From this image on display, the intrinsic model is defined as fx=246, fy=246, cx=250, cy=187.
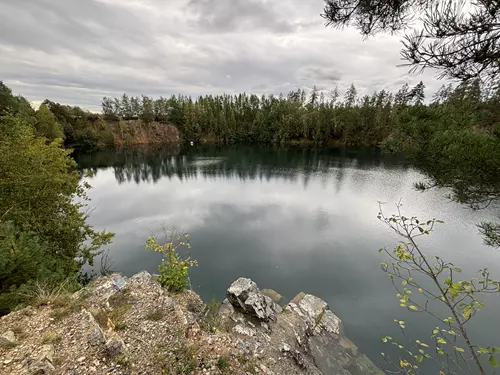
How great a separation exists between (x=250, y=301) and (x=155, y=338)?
407 centimetres

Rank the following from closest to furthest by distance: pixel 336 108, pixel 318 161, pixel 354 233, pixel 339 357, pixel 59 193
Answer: pixel 339 357 → pixel 59 193 → pixel 354 233 → pixel 318 161 → pixel 336 108

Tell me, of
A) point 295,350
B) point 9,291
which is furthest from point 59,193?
point 295,350

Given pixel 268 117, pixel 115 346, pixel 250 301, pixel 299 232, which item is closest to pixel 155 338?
pixel 115 346

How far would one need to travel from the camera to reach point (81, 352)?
13.5ft

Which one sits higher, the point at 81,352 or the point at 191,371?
the point at 81,352

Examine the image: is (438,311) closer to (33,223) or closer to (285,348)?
(285,348)

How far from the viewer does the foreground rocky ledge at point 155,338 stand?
4062 mm

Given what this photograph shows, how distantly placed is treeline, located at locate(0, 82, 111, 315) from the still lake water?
416 centimetres

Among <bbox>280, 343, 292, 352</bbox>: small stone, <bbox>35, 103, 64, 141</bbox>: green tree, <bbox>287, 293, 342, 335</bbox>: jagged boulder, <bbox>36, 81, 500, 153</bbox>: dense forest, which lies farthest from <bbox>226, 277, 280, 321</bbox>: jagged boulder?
<bbox>36, 81, 500, 153</bbox>: dense forest

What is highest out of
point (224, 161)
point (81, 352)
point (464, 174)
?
point (464, 174)

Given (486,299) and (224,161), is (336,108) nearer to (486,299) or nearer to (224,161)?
(224,161)

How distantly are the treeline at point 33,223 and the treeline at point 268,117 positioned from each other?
2363 inches

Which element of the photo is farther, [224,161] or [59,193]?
[224,161]

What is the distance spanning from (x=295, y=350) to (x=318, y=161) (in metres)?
39.5
